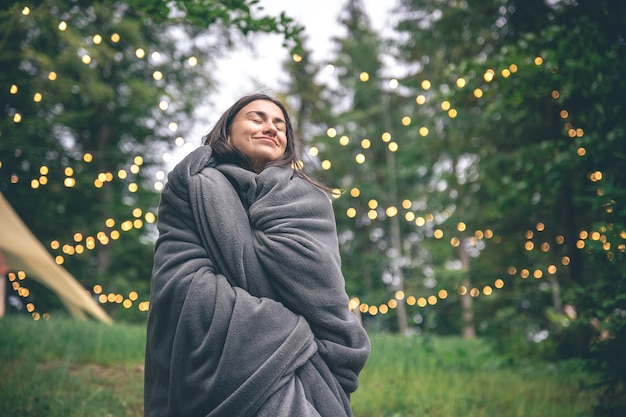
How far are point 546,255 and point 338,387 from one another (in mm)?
6498

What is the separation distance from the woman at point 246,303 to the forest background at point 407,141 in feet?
1.76

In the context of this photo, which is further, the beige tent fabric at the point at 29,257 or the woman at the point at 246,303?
the beige tent fabric at the point at 29,257

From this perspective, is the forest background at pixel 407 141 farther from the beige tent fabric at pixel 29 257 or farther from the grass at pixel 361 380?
the grass at pixel 361 380

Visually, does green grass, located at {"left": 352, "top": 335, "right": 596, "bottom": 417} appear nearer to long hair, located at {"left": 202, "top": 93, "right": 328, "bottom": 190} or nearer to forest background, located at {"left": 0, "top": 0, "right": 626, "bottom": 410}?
forest background, located at {"left": 0, "top": 0, "right": 626, "bottom": 410}

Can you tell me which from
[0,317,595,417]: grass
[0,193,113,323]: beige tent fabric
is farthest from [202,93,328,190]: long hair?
[0,193,113,323]: beige tent fabric

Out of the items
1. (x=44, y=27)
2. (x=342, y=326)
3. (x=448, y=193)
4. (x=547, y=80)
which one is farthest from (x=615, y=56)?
(x=448, y=193)

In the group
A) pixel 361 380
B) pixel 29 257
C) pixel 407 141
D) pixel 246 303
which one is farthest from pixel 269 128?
pixel 407 141

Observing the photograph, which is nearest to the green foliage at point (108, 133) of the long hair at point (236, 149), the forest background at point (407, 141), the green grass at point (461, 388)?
the forest background at point (407, 141)

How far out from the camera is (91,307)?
8.34m

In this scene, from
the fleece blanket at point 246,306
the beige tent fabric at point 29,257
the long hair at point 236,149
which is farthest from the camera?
the beige tent fabric at point 29,257

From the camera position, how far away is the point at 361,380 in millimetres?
4621

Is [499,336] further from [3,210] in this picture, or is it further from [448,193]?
[3,210]

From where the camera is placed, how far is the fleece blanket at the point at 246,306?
1.72 meters

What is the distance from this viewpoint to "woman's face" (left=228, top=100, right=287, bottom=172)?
2229 mm
